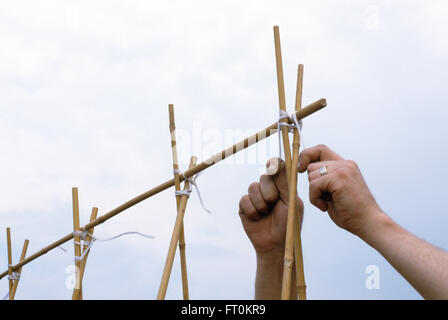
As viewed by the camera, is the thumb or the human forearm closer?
the human forearm

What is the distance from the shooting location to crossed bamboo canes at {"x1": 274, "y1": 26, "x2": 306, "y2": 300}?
121 centimetres

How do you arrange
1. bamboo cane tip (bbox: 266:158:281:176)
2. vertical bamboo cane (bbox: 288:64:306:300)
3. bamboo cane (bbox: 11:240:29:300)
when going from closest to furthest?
vertical bamboo cane (bbox: 288:64:306:300) < bamboo cane tip (bbox: 266:158:281:176) < bamboo cane (bbox: 11:240:29:300)

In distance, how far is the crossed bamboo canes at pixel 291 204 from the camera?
47.8 inches

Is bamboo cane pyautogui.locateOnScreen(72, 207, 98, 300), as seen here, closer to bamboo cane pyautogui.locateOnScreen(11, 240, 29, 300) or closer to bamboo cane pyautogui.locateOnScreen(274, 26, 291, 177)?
bamboo cane pyautogui.locateOnScreen(11, 240, 29, 300)

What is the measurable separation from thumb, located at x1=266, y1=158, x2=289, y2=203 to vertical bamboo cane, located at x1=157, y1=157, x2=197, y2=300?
0.36 meters

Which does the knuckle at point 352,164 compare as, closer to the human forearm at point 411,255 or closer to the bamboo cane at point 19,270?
the human forearm at point 411,255

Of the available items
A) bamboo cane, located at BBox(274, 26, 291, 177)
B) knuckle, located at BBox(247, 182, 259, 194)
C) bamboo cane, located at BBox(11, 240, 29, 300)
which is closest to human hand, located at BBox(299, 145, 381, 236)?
bamboo cane, located at BBox(274, 26, 291, 177)

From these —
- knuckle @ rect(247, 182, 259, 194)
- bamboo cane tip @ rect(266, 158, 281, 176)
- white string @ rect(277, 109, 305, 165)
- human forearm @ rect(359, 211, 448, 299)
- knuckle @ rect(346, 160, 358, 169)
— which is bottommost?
human forearm @ rect(359, 211, 448, 299)

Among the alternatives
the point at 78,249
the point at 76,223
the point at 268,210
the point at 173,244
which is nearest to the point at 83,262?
the point at 78,249

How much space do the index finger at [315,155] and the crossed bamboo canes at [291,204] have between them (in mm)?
19

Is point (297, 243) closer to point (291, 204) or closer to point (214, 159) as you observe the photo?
point (291, 204)
